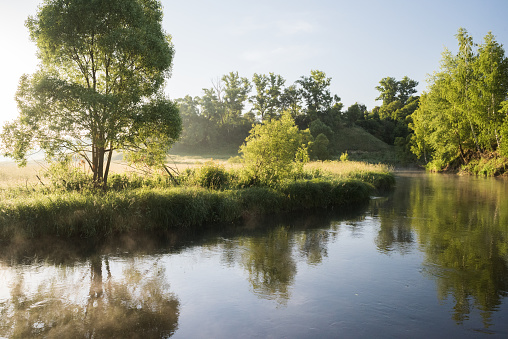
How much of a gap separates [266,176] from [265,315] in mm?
12068

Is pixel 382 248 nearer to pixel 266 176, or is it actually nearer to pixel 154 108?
pixel 266 176

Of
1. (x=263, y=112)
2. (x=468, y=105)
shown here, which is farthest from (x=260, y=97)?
(x=468, y=105)

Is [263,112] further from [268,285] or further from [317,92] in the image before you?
[268,285]

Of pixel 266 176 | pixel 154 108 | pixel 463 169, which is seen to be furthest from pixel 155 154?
pixel 463 169

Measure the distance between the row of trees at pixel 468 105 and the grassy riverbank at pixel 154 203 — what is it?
2862cm

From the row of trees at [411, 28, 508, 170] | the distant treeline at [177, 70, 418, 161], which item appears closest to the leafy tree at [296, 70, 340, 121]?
the distant treeline at [177, 70, 418, 161]

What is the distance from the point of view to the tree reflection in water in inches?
235

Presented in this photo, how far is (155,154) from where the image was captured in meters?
16.0

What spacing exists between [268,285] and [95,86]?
11.9 metres

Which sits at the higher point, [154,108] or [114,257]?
[154,108]

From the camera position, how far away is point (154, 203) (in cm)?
1338

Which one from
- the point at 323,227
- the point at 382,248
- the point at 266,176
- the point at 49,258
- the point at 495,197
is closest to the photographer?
the point at 49,258

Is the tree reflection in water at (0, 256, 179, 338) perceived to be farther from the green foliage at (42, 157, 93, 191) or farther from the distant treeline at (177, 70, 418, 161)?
the distant treeline at (177, 70, 418, 161)

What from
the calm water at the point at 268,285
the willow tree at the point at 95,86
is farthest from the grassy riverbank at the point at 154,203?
the willow tree at the point at 95,86
